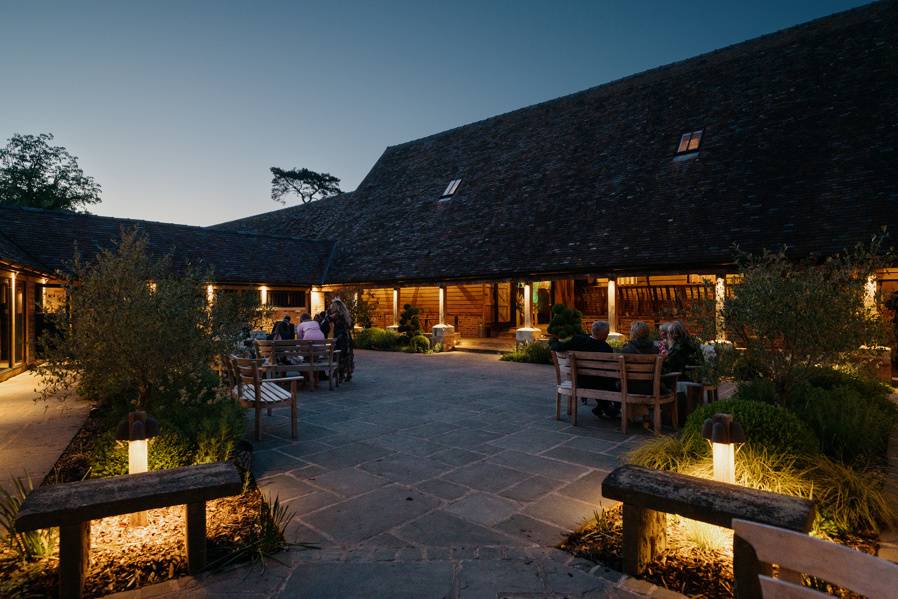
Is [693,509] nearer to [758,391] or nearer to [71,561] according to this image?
[71,561]

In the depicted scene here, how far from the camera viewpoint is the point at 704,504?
2619 millimetres

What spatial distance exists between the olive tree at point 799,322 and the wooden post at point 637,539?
278 cm

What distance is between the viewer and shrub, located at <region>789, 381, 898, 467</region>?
4.48 meters

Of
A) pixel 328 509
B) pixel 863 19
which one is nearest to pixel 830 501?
pixel 328 509

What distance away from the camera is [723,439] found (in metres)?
3.10

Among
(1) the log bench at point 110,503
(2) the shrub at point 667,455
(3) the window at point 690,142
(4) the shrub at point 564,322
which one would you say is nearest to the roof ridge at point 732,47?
(3) the window at point 690,142

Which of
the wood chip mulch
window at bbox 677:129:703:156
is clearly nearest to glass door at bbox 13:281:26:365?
the wood chip mulch

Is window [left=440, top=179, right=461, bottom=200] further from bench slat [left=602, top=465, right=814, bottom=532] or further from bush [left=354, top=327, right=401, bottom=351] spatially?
bench slat [left=602, top=465, right=814, bottom=532]

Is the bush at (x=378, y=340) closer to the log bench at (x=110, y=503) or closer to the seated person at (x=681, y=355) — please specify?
the seated person at (x=681, y=355)

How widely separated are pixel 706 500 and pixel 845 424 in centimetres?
284

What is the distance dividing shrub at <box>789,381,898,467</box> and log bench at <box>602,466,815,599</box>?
2346 millimetres

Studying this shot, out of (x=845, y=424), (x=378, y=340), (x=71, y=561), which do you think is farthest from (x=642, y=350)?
(x=378, y=340)

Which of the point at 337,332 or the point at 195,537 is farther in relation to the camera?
the point at 337,332

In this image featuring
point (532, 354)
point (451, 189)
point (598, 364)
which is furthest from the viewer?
point (451, 189)
